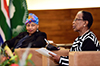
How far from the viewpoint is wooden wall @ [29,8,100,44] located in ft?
13.2

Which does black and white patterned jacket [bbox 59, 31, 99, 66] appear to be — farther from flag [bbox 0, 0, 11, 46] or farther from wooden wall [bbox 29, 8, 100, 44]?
flag [bbox 0, 0, 11, 46]

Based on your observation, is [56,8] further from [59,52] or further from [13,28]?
[59,52]

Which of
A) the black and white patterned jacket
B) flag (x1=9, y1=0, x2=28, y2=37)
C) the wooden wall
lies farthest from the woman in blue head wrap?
the wooden wall

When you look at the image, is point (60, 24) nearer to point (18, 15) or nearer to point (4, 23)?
point (18, 15)

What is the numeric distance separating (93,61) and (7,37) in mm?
2546

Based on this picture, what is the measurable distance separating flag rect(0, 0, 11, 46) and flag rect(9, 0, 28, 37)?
0.30 ft

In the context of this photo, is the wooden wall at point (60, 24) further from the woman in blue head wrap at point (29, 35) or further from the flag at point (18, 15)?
the woman in blue head wrap at point (29, 35)

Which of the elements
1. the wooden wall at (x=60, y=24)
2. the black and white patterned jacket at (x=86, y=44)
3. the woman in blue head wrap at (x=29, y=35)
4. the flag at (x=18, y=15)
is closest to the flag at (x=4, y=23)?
the flag at (x=18, y=15)

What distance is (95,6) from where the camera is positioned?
155 inches

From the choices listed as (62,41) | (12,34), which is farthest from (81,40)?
(12,34)

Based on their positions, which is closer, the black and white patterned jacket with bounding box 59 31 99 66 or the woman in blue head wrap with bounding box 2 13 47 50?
the black and white patterned jacket with bounding box 59 31 99 66

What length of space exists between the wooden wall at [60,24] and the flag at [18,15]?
1.15 ft

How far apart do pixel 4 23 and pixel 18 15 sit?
354 millimetres

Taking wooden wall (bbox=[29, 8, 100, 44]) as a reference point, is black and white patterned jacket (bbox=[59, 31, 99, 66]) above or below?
above
